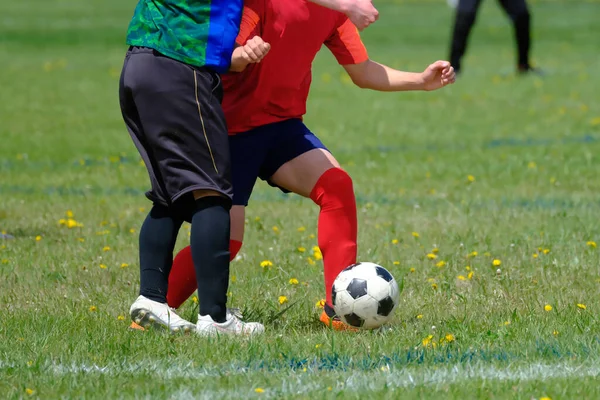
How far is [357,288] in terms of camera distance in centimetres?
475

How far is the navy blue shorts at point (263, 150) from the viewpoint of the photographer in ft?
16.0

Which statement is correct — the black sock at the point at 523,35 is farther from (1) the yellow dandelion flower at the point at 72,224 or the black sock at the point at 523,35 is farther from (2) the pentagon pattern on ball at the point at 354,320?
(2) the pentagon pattern on ball at the point at 354,320

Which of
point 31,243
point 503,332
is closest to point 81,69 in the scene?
point 31,243

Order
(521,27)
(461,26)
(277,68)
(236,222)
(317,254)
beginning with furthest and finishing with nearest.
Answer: (521,27), (461,26), (317,254), (236,222), (277,68)

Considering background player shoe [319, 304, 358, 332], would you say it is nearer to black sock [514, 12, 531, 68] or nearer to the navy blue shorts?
the navy blue shorts

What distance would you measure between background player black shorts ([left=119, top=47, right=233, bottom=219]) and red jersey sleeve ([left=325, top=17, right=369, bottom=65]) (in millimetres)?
826

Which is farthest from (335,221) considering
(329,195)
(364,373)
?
(364,373)

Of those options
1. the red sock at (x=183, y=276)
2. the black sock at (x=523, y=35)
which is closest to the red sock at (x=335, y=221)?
the red sock at (x=183, y=276)

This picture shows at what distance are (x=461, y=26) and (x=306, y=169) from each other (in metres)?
10.9

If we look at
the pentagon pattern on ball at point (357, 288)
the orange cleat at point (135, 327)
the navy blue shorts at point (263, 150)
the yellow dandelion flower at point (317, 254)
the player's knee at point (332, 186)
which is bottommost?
the yellow dandelion flower at point (317, 254)

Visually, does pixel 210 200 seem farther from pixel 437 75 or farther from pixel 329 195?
pixel 437 75

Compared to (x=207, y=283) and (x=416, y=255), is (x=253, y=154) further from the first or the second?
(x=416, y=255)

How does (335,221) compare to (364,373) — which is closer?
(364,373)

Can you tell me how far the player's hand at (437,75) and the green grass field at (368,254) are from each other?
1005 mm
